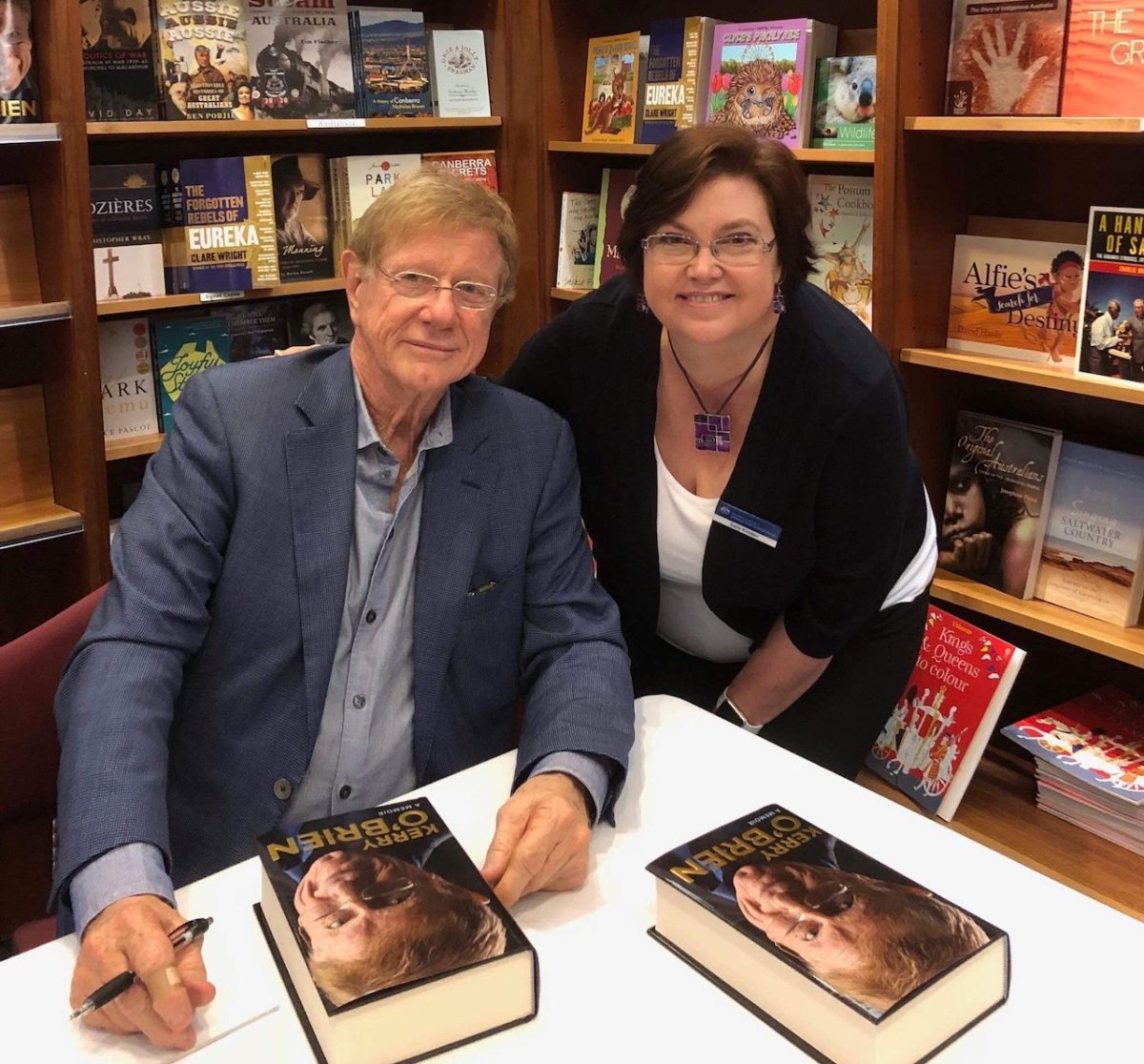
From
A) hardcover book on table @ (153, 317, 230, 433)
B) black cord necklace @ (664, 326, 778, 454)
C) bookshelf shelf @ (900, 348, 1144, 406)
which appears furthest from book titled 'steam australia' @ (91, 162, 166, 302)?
bookshelf shelf @ (900, 348, 1144, 406)

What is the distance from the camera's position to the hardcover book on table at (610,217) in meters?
3.15

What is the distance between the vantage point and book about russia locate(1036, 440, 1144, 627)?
2.31 meters

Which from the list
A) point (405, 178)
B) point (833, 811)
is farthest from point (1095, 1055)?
point (405, 178)

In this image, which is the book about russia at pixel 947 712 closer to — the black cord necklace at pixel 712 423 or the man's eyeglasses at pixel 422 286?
the black cord necklace at pixel 712 423

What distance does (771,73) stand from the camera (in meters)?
2.63

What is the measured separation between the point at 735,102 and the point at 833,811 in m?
1.99

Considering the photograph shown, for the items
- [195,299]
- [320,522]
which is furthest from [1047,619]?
[195,299]

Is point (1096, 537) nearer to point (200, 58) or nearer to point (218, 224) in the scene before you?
point (218, 224)

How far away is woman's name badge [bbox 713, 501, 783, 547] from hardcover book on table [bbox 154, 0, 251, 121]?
5.78 feet

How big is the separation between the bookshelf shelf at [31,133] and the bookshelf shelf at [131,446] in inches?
27.6

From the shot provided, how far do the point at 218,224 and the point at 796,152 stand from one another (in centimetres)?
139

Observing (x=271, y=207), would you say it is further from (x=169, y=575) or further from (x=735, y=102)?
(x=169, y=575)

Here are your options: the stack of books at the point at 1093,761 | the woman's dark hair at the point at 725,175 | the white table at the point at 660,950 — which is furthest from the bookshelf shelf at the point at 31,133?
the stack of books at the point at 1093,761

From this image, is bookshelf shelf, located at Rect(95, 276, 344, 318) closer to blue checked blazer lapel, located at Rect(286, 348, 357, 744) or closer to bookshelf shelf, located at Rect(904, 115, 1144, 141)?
blue checked blazer lapel, located at Rect(286, 348, 357, 744)
